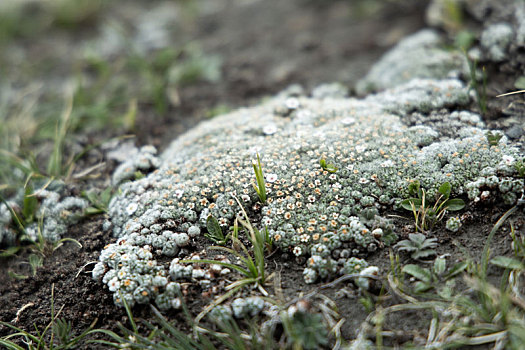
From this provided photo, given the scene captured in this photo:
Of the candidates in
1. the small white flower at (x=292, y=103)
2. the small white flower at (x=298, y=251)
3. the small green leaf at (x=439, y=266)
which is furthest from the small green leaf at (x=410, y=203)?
the small white flower at (x=292, y=103)

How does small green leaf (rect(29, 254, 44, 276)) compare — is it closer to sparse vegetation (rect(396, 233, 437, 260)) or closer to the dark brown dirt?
the dark brown dirt

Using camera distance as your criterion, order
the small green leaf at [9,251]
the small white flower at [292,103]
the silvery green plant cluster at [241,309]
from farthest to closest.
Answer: the small white flower at [292,103] < the small green leaf at [9,251] < the silvery green plant cluster at [241,309]

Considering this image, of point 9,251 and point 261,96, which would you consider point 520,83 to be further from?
point 9,251

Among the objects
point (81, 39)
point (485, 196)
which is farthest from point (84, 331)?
point (81, 39)

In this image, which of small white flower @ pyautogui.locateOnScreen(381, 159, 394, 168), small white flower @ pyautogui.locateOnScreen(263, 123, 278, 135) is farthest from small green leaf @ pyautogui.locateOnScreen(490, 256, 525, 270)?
small white flower @ pyautogui.locateOnScreen(263, 123, 278, 135)

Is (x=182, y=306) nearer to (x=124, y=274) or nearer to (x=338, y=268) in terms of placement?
(x=124, y=274)

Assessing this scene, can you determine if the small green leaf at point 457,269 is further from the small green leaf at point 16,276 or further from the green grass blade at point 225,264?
the small green leaf at point 16,276
